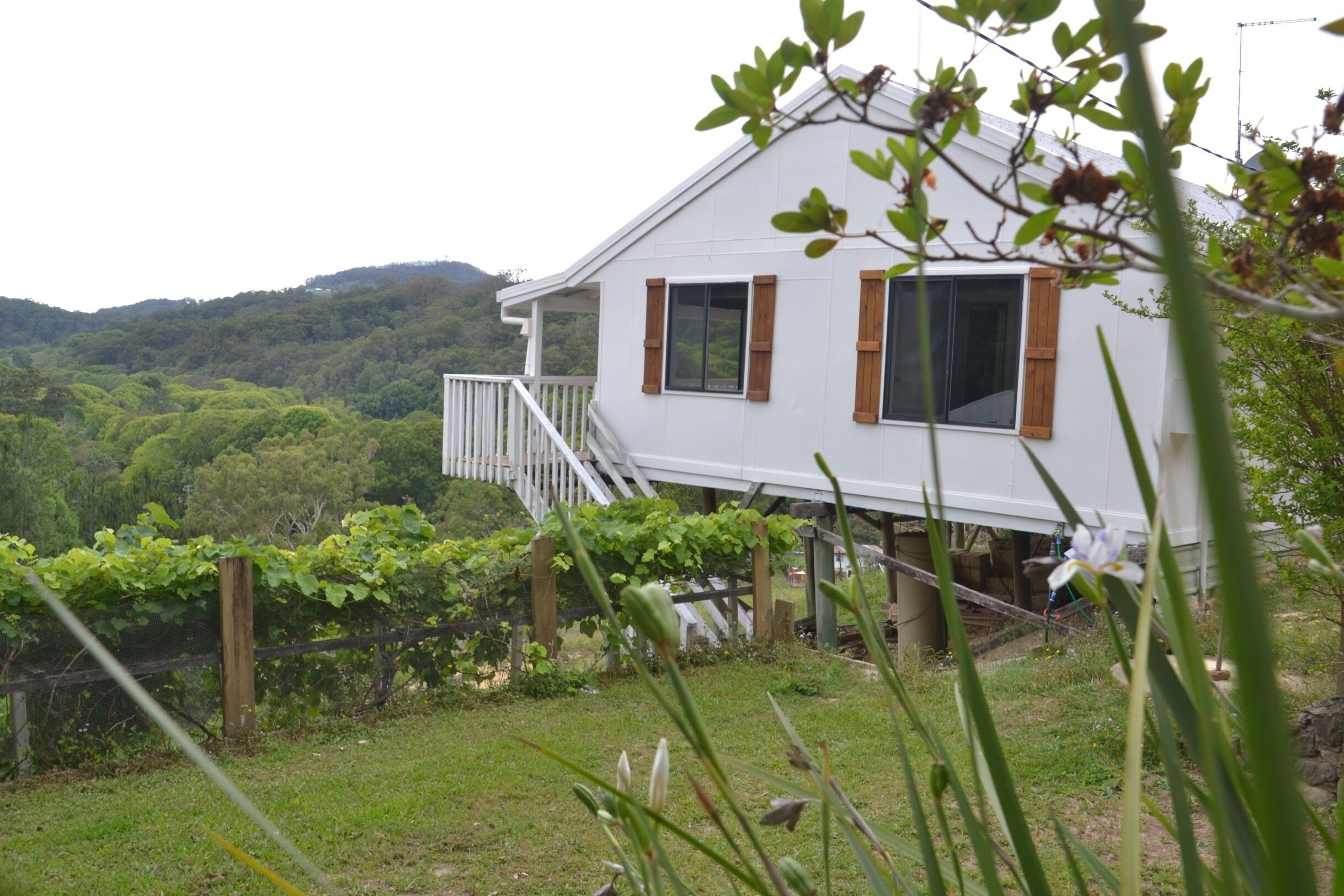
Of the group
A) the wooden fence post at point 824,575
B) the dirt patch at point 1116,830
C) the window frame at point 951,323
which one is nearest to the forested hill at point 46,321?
the wooden fence post at point 824,575

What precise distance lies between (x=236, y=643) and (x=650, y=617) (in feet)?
20.2

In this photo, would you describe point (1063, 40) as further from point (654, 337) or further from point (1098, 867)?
point (654, 337)

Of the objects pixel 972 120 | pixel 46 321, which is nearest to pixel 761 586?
pixel 972 120

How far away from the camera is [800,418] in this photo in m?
10.4

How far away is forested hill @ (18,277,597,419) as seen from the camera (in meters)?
46.2

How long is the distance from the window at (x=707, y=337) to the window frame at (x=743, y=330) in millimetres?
14

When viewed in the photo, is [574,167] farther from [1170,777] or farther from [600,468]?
[1170,777]

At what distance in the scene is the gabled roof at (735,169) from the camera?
348 inches

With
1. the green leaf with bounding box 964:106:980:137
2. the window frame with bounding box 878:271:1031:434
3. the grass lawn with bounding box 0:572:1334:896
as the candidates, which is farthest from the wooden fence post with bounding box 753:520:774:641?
the green leaf with bounding box 964:106:980:137

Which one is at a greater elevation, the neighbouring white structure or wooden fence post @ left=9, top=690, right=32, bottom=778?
the neighbouring white structure

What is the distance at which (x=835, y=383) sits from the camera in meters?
10.2

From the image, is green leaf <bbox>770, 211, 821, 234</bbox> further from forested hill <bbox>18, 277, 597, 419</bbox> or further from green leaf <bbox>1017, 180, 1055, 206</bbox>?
forested hill <bbox>18, 277, 597, 419</bbox>

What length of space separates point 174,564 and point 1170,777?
6239mm

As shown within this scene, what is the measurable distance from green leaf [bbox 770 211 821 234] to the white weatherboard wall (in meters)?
6.45
